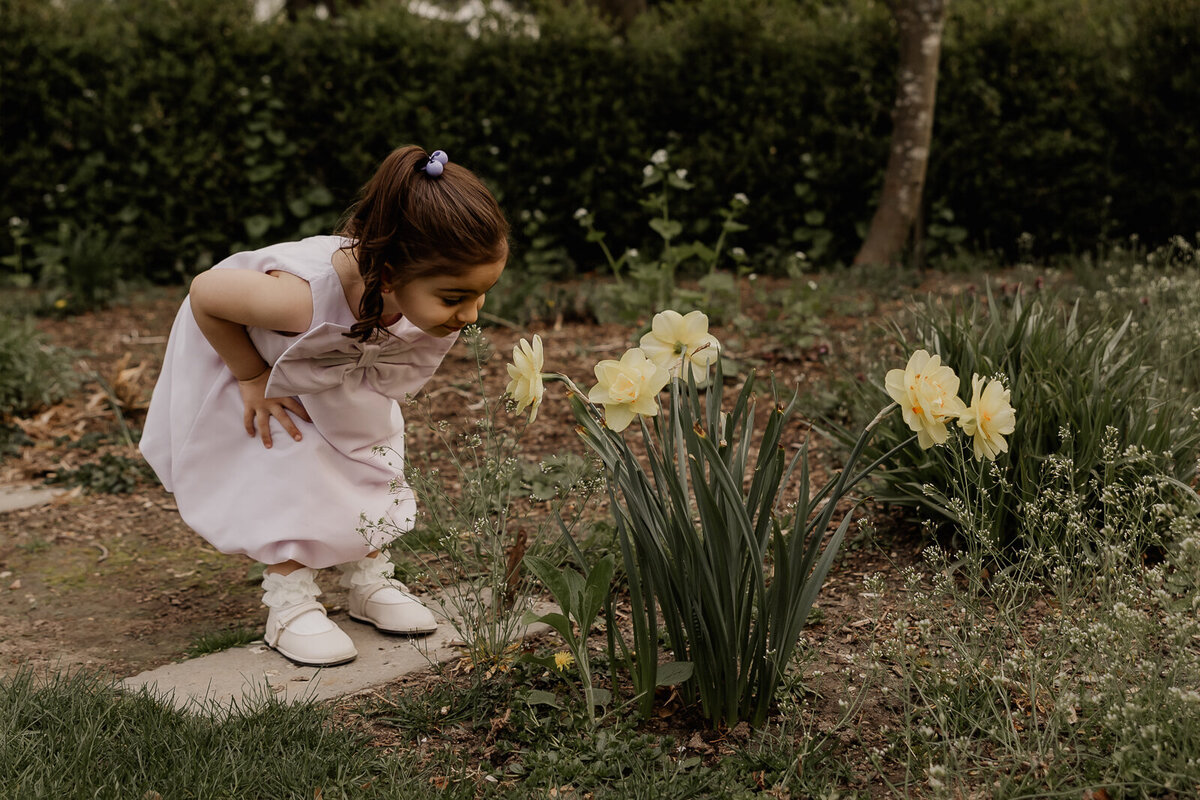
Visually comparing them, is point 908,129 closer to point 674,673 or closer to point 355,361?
point 355,361

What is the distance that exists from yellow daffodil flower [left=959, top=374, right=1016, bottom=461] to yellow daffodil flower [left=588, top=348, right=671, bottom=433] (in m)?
0.53

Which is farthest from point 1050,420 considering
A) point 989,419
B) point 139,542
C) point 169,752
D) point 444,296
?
point 139,542

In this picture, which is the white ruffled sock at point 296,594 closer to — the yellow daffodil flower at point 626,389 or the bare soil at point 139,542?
the bare soil at point 139,542

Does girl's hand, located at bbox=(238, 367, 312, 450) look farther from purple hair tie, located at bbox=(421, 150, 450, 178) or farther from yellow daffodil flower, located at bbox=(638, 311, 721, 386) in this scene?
yellow daffodil flower, located at bbox=(638, 311, 721, 386)

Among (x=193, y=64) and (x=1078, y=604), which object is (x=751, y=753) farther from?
(x=193, y=64)

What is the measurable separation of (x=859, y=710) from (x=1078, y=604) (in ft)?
2.21

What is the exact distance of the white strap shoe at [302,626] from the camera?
8.21 ft

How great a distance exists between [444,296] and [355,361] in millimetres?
387

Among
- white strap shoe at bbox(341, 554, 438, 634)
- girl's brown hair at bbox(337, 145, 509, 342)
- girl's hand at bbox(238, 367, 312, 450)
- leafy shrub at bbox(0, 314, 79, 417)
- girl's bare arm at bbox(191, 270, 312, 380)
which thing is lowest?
leafy shrub at bbox(0, 314, 79, 417)

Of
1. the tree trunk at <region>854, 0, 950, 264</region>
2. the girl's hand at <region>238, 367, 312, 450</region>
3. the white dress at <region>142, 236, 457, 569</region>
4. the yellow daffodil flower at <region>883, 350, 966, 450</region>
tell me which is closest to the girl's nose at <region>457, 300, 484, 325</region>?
the white dress at <region>142, 236, 457, 569</region>

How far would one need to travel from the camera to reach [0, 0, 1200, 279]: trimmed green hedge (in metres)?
6.93

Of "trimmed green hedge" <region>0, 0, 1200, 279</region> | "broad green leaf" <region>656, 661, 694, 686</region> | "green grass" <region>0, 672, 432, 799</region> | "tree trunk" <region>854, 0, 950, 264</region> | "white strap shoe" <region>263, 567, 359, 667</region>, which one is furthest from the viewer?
"trimmed green hedge" <region>0, 0, 1200, 279</region>

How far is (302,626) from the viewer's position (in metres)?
2.55

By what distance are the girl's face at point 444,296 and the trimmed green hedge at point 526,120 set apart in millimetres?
4896
